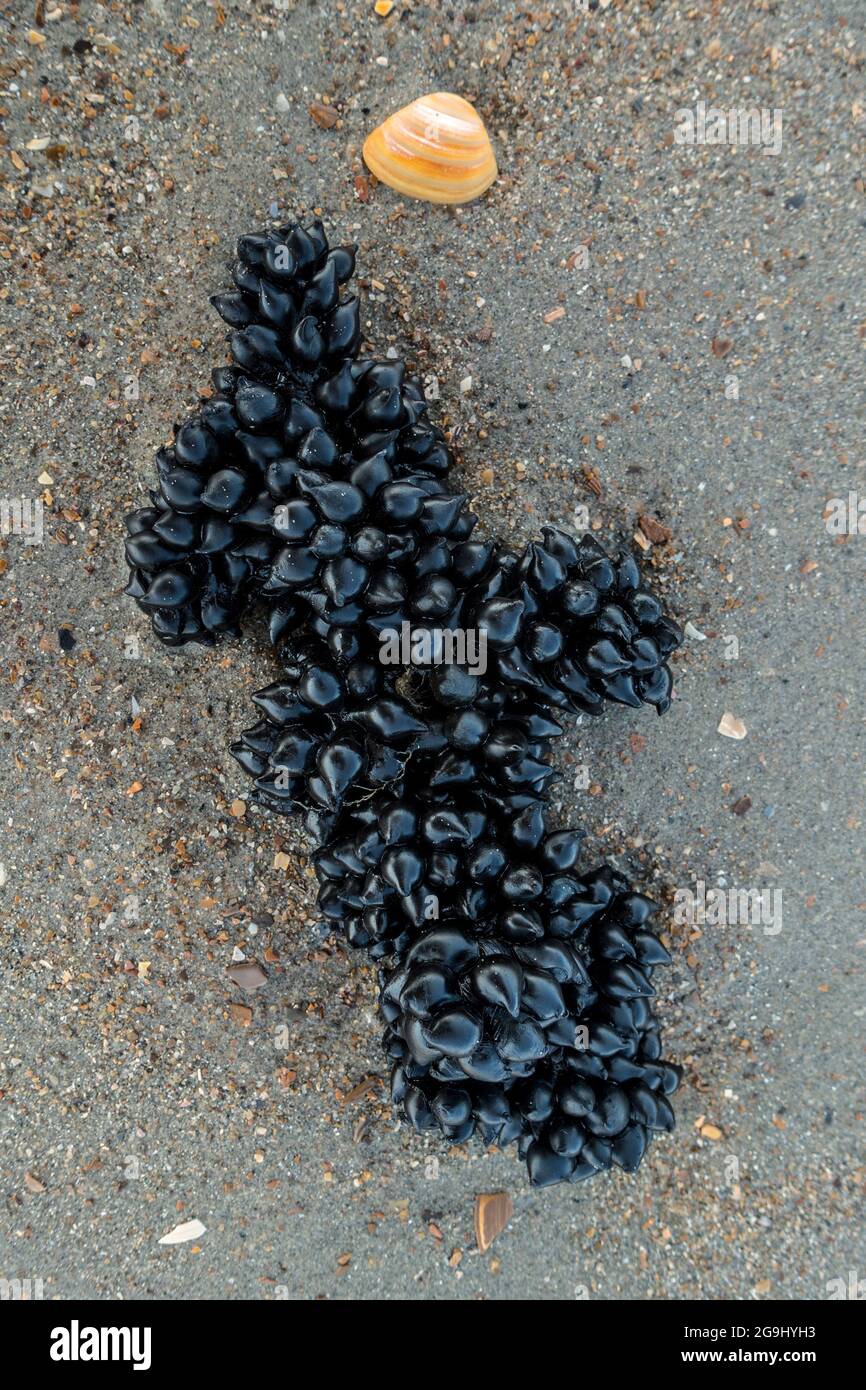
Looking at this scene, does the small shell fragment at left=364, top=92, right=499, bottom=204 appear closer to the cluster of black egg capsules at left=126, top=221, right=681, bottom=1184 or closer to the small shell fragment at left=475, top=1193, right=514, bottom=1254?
the cluster of black egg capsules at left=126, top=221, right=681, bottom=1184

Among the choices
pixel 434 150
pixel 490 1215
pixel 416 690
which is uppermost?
pixel 434 150

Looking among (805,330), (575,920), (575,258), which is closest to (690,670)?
(575,920)

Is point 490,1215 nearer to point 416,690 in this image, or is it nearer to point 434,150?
point 416,690

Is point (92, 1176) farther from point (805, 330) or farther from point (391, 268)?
point (805, 330)

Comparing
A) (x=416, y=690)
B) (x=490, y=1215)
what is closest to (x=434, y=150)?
(x=416, y=690)

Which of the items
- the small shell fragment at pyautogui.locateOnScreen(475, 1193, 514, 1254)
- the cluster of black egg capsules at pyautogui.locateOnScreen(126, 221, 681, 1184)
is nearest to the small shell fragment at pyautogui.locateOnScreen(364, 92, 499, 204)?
the cluster of black egg capsules at pyautogui.locateOnScreen(126, 221, 681, 1184)

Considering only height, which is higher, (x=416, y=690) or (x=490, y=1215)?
(x=416, y=690)
